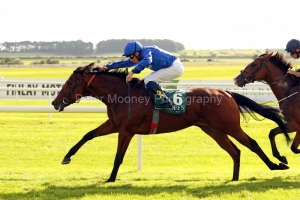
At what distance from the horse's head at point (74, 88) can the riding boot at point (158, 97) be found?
2.38 ft

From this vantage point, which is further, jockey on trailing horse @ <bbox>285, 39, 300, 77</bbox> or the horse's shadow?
jockey on trailing horse @ <bbox>285, 39, 300, 77</bbox>

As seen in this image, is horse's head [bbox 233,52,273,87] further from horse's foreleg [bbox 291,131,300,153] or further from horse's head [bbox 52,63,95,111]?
horse's head [bbox 52,63,95,111]

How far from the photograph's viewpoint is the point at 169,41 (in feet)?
257

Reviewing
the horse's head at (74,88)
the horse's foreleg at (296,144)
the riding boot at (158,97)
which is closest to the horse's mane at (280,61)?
the horse's foreleg at (296,144)

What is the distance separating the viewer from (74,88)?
6125 millimetres

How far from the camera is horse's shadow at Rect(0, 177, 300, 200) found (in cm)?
503

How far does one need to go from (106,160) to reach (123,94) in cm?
215

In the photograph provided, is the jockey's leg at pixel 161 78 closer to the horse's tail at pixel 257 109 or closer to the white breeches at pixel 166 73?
the white breeches at pixel 166 73

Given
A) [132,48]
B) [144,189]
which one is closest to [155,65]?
[132,48]

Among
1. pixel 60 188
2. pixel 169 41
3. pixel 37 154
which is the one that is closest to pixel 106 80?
pixel 60 188

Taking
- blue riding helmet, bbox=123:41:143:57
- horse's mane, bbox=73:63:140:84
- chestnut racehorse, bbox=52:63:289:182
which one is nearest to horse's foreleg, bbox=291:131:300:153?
chestnut racehorse, bbox=52:63:289:182

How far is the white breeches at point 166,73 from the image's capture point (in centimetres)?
603

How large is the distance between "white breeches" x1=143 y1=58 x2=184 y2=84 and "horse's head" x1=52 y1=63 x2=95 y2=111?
0.67 metres
